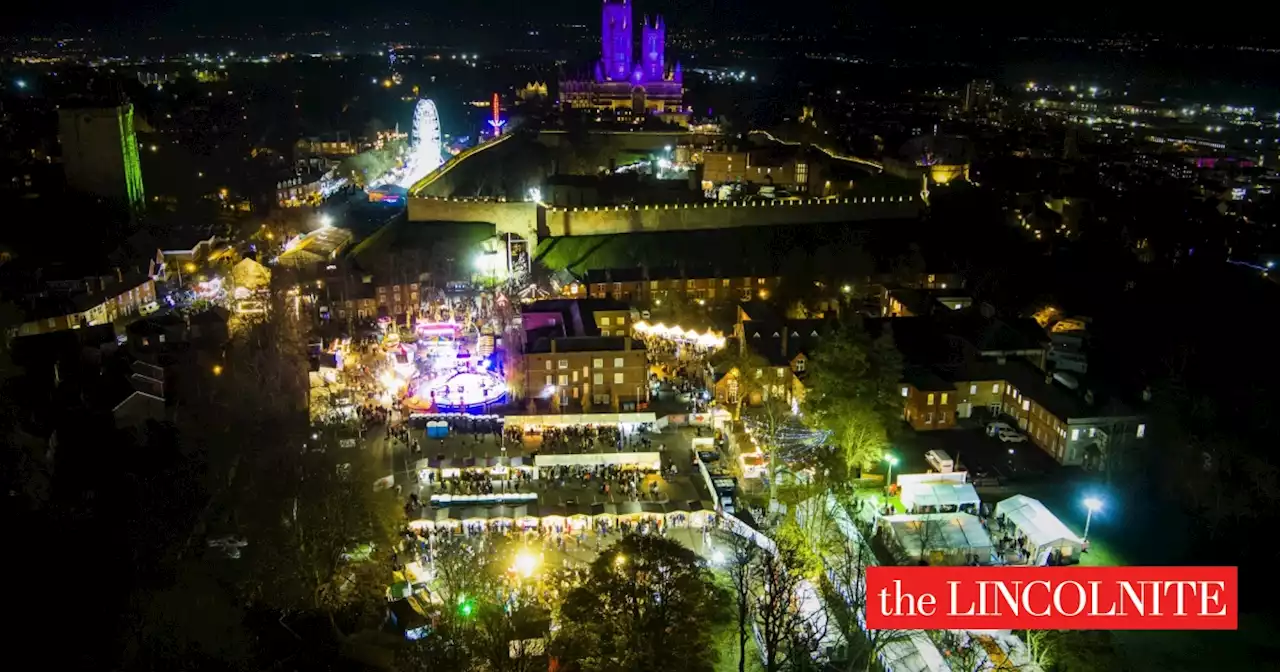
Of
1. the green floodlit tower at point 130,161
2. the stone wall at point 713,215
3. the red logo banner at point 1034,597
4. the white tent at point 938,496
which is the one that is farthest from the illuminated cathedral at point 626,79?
the red logo banner at point 1034,597

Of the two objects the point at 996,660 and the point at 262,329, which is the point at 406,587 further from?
the point at 262,329

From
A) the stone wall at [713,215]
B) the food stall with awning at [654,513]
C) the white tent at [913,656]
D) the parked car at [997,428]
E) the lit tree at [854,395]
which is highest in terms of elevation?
the stone wall at [713,215]

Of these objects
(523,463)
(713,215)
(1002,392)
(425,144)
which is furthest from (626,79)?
(523,463)

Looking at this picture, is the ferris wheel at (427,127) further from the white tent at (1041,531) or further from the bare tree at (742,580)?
the white tent at (1041,531)

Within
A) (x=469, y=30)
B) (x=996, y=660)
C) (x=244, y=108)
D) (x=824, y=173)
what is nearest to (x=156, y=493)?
(x=996, y=660)

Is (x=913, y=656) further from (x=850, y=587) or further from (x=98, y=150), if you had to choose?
(x=98, y=150)

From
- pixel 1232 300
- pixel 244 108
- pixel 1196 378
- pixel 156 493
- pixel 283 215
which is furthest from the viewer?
pixel 244 108

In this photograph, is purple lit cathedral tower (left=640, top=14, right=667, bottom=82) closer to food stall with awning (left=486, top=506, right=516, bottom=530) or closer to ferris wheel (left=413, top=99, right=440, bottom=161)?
ferris wheel (left=413, top=99, right=440, bottom=161)
